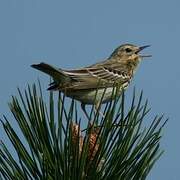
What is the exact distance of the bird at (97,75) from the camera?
721 centimetres

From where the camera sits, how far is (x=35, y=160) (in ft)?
14.1

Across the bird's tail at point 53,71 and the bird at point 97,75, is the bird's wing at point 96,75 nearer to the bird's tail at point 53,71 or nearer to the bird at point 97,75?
the bird at point 97,75

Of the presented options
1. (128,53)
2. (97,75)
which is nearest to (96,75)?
(97,75)

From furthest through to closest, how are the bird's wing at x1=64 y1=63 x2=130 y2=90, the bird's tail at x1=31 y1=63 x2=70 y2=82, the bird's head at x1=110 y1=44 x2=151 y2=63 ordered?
the bird's head at x1=110 y1=44 x2=151 y2=63, the bird's wing at x1=64 y1=63 x2=130 y2=90, the bird's tail at x1=31 y1=63 x2=70 y2=82

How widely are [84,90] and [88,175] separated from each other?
4.54 metres

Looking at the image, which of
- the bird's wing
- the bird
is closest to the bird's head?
the bird

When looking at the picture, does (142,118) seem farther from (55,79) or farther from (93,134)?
(55,79)

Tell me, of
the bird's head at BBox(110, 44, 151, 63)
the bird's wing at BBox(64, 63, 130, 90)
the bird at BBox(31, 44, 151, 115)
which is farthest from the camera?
the bird's head at BBox(110, 44, 151, 63)

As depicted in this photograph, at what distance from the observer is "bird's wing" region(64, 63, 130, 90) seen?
28.1ft

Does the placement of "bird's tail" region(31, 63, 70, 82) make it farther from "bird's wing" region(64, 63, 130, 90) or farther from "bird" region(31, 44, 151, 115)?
"bird's wing" region(64, 63, 130, 90)

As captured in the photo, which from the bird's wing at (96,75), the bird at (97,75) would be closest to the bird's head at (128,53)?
the bird at (97,75)

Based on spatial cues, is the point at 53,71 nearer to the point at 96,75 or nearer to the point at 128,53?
the point at 96,75

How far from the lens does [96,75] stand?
966 cm

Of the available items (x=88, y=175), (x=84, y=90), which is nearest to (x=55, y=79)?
(x=84, y=90)
